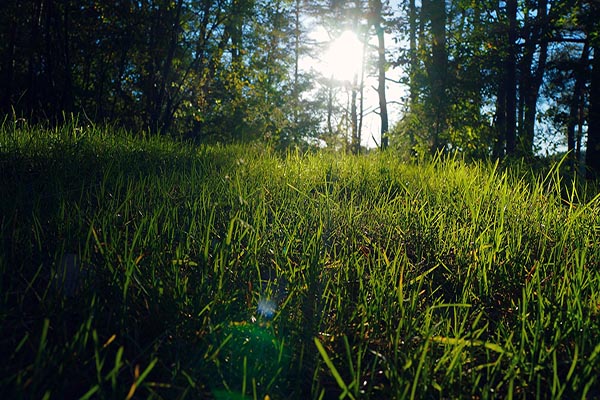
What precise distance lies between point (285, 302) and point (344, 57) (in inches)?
917

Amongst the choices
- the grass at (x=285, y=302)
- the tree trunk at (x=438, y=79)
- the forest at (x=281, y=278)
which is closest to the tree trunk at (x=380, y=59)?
the tree trunk at (x=438, y=79)

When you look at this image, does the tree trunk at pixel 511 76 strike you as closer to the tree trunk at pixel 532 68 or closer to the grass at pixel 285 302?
the tree trunk at pixel 532 68

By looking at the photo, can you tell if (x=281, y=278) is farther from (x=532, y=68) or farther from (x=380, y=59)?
(x=380, y=59)

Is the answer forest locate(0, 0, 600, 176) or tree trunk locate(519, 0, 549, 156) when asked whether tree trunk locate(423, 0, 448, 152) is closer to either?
forest locate(0, 0, 600, 176)

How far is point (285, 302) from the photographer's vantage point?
1.49m

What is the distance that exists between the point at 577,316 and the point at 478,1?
8360 millimetres

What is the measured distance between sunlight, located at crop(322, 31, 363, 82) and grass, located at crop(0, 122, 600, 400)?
19.9m

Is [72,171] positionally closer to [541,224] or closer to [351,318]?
[351,318]

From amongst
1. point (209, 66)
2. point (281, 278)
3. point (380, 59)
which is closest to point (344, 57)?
point (380, 59)

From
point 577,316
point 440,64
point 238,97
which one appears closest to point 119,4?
point 238,97

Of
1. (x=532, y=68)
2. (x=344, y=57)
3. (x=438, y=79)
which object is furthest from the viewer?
(x=344, y=57)

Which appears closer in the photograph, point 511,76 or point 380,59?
point 511,76

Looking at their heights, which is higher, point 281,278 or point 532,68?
point 532,68

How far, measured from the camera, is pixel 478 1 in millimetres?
8180
